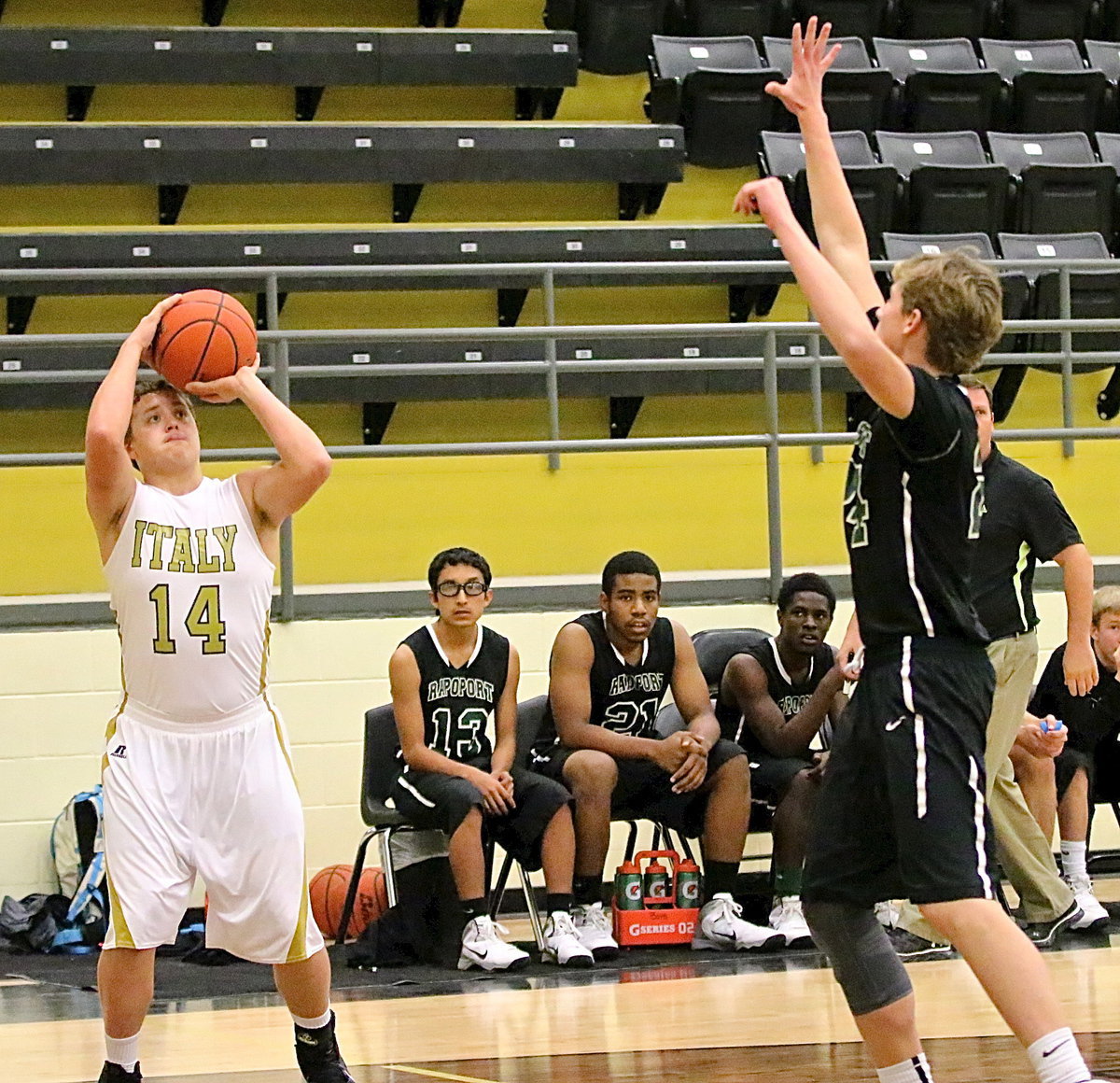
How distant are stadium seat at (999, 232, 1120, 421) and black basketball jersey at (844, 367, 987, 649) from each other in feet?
20.5

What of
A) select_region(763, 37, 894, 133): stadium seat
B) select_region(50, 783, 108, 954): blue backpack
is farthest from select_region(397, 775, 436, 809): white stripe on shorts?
select_region(763, 37, 894, 133): stadium seat

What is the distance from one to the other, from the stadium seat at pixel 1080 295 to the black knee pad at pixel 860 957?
21.0ft

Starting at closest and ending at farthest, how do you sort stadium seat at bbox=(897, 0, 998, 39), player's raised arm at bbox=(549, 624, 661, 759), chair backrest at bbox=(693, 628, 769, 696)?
player's raised arm at bbox=(549, 624, 661, 759) < chair backrest at bbox=(693, 628, 769, 696) < stadium seat at bbox=(897, 0, 998, 39)

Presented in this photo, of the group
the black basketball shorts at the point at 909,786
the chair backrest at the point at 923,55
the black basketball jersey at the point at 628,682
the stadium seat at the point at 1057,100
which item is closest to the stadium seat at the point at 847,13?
the chair backrest at the point at 923,55

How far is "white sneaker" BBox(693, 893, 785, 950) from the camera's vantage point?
614 cm

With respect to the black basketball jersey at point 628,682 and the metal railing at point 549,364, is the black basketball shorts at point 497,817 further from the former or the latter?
the metal railing at point 549,364

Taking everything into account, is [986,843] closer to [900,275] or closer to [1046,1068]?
[1046,1068]

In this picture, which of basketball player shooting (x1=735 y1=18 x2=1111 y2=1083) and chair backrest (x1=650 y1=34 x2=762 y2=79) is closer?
basketball player shooting (x1=735 y1=18 x2=1111 y2=1083)

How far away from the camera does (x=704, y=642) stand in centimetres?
701

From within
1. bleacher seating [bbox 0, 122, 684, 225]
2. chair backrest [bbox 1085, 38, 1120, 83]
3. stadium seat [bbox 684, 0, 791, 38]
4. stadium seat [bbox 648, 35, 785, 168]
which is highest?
stadium seat [bbox 684, 0, 791, 38]

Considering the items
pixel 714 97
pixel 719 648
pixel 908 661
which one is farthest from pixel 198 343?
pixel 714 97

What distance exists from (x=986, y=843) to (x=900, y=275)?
3.24 feet

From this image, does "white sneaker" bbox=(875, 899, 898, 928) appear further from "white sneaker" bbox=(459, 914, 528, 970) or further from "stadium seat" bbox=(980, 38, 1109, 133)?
"stadium seat" bbox=(980, 38, 1109, 133)

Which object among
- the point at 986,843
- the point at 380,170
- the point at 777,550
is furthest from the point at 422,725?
the point at 380,170
